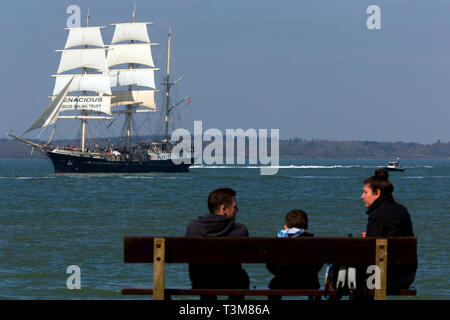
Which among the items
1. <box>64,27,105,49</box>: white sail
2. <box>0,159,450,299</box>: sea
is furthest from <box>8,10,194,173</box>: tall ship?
<box>0,159,450,299</box>: sea

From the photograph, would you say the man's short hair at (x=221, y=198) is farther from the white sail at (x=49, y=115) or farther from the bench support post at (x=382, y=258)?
the white sail at (x=49, y=115)

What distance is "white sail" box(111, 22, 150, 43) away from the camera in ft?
370

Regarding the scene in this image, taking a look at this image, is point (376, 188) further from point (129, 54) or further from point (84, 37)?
point (129, 54)

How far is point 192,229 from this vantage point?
688 centimetres

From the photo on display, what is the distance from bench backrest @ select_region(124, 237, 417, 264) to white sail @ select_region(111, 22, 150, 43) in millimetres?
108022

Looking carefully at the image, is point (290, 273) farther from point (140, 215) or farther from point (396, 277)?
point (140, 215)

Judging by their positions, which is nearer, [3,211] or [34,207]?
[3,211]

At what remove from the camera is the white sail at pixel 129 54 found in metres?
111

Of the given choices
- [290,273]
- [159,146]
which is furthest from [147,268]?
[159,146]

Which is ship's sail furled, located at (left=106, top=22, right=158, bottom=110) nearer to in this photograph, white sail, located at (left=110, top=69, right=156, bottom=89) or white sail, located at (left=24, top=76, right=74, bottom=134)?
white sail, located at (left=110, top=69, right=156, bottom=89)

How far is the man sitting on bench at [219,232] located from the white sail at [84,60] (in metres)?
102

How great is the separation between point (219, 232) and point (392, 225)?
1.45m
